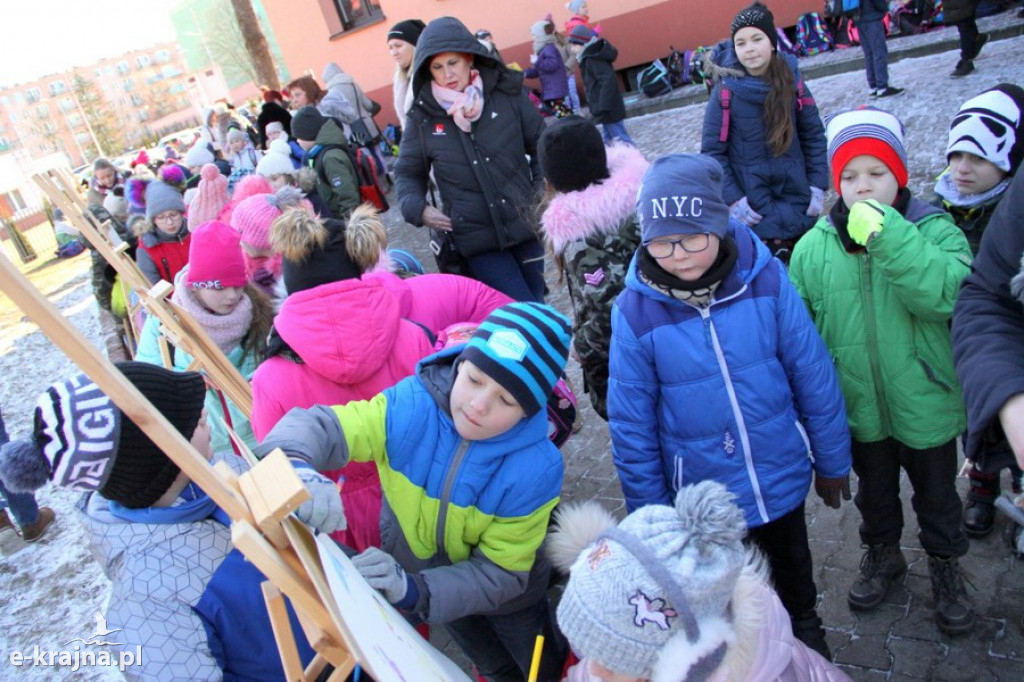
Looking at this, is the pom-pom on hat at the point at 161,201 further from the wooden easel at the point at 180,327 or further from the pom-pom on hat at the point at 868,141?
the pom-pom on hat at the point at 868,141

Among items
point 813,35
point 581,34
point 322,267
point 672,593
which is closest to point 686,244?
point 672,593

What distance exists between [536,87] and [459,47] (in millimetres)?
9712

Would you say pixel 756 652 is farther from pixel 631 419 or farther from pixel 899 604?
pixel 899 604

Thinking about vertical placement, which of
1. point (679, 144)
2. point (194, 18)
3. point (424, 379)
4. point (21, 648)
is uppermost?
point (194, 18)

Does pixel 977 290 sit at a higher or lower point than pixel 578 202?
Answer: lower

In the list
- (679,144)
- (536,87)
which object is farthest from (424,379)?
(536,87)

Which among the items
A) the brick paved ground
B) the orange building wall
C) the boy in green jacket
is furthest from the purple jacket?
the boy in green jacket

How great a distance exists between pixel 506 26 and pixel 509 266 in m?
10.9

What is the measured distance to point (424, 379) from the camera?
207 centimetres

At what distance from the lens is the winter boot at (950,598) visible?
2.46 m

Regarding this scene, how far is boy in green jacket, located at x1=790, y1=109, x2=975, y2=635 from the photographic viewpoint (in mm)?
2209

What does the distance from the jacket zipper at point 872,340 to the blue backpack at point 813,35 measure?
9792 mm

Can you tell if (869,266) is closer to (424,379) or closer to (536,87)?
(424,379)

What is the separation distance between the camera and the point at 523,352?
1.92 meters
